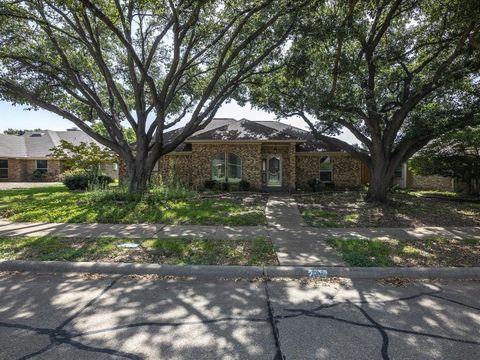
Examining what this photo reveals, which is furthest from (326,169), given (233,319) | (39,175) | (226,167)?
(39,175)

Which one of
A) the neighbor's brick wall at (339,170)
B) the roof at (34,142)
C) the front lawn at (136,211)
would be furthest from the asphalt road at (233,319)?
the roof at (34,142)

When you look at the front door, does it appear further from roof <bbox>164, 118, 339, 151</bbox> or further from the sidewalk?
the sidewalk

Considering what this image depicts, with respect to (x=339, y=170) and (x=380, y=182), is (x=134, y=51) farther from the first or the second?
(x=339, y=170)

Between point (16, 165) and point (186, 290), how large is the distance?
33318 mm

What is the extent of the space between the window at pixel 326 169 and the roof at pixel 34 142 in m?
22.9

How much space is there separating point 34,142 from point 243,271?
3588cm

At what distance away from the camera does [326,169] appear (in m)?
19.8

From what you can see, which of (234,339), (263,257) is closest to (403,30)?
(263,257)

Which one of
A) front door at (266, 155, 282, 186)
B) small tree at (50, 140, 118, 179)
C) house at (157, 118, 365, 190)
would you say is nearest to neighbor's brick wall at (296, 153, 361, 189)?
house at (157, 118, 365, 190)

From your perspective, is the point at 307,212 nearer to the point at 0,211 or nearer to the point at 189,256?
the point at 189,256

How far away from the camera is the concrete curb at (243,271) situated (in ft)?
16.5

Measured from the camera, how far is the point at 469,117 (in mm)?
11320

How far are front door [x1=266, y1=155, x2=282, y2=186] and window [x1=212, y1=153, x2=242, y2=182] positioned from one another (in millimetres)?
1943

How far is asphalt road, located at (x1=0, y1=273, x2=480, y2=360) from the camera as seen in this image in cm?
293
